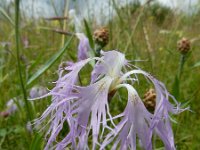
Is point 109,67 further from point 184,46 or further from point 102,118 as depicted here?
point 184,46

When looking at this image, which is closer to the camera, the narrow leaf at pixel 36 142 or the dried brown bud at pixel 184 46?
the narrow leaf at pixel 36 142

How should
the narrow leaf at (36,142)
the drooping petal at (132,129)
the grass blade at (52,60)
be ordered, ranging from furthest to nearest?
the grass blade at (52,60)
the narrow leaf at (36,142)
the drooping petal at (132,129)

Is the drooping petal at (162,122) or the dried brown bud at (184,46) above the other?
the drooping petal at (162,122)

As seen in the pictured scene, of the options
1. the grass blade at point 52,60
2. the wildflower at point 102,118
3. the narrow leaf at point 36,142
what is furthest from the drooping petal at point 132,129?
the grass blade at point 52,60

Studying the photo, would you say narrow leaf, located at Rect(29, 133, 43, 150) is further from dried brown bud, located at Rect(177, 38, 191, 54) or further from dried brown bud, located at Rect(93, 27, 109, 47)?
dried brown bud, located at Rect(177, 38, 191, 54)

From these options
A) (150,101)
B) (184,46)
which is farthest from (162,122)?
(184,46)

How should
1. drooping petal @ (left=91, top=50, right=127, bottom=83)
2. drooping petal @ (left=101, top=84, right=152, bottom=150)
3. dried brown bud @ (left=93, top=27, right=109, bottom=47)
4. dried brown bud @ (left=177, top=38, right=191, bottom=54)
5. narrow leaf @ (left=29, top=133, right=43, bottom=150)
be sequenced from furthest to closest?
dried brown bud @ (left=177, top=38, right=191, bottom=54) → dried brown bud @ (left=93, top=27, right=109, bottom=47) → narrow leaf @ (left=29, top=133, right=43, bottom=150) → drooping petal @ (left=91, top=50, right=127, bottom=83) → drooping petal @ (left=101, top=84, right=152, bottom=150)

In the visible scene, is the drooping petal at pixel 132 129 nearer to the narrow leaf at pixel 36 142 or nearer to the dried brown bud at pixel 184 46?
the narrow leaf at pixel 36 142

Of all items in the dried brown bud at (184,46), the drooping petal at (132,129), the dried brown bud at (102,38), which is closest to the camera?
the drooping petal at (132,129)

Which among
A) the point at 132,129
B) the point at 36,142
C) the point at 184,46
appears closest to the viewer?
the point at 132,129

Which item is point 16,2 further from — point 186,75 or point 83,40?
point 186,75

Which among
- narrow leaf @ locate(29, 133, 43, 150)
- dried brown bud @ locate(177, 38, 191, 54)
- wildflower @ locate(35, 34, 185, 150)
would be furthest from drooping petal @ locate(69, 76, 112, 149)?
dried brown bud @ locate(177, 38, 191, 54)

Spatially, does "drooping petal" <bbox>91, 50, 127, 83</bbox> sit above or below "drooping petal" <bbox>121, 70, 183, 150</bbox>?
above
